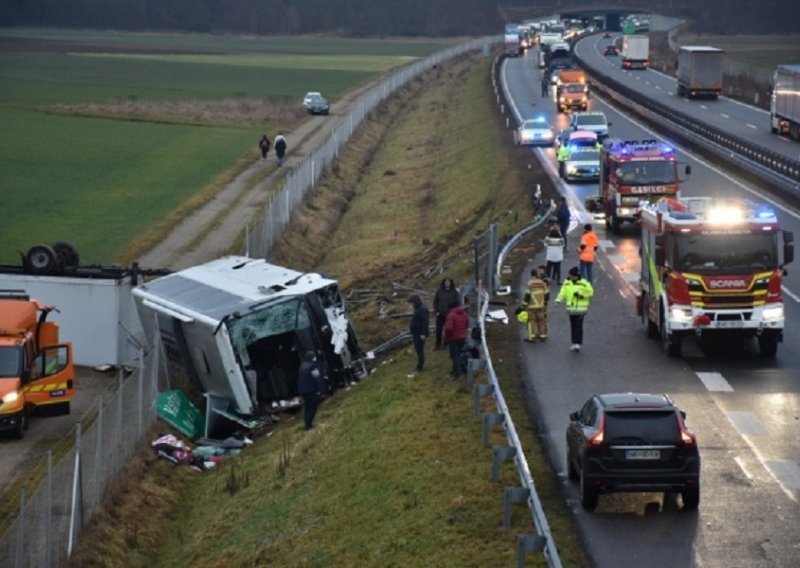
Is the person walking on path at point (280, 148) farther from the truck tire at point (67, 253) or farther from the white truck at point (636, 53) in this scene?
the white truck at point (636, 53)

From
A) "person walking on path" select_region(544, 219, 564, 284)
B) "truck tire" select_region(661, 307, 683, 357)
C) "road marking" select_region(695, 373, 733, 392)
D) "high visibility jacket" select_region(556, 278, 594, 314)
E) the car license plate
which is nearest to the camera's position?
the car license plate

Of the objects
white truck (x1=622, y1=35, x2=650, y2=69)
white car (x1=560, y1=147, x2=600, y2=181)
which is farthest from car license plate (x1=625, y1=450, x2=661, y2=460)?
white truck (x1=622, y1=35, x2=650, y2=69)

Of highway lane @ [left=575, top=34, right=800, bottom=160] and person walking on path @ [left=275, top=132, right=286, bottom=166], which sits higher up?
person walking on path @ [left=275, top=132, right=286, bottom=166]

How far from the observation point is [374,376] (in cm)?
3278

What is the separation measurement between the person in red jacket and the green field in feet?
71.4

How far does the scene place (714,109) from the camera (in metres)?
95.4

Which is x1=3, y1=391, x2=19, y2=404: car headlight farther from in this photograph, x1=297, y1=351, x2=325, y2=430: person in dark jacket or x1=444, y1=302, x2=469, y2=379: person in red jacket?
x1=444, y1=302, x2=469, y2=379: person in red jacket

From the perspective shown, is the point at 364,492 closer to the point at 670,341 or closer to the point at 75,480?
the point at 75,480

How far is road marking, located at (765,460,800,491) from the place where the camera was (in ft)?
72.0

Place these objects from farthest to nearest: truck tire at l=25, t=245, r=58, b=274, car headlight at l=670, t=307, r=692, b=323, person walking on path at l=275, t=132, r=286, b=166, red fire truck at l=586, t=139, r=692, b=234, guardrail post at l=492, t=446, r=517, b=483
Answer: person walking on path at l=275, t=132, r=286, b=166 < red fire truck at l=586, t=139, r=692, b=234 < truck tire at l=25, t=245, r=58, b=274 < car headlight at l=670, t=307, r=692, b=323 < guardrail post at l=492, t=446, r=517, b=483

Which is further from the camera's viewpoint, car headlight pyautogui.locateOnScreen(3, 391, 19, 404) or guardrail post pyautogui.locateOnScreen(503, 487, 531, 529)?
car headlight pyautogui.locateOnScreen(3, 391, 19, 404)

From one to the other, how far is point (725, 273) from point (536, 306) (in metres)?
3.97

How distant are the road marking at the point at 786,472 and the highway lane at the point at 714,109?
45444mm

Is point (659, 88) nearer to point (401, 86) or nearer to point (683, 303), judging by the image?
point (401, 86)
